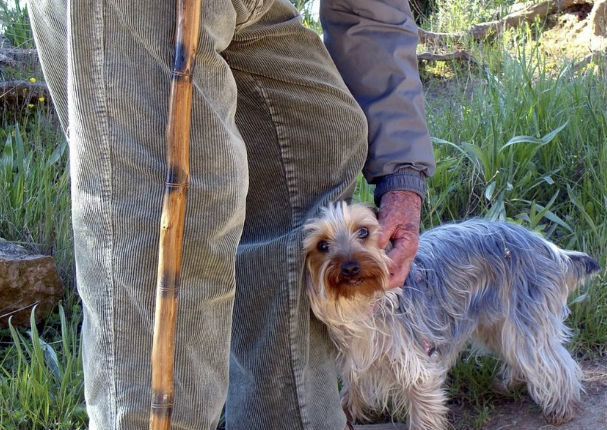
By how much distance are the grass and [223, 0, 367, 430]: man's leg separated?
2.81 feet

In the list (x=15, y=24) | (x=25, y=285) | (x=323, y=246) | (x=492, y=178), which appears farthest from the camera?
(x=15, y=24)

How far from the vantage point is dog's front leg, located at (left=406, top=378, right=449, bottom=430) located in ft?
10.7

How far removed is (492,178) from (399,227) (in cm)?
141

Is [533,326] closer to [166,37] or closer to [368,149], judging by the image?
[368,149]

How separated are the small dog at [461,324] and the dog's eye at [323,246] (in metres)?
0.25

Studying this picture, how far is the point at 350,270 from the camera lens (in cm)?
293

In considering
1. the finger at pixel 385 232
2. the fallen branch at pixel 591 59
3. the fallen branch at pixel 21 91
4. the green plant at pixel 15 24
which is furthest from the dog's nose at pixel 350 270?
the green plant at pixel 15 24

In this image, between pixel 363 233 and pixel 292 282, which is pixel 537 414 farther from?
pixel 292 282

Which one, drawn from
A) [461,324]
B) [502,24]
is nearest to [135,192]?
[461,324]

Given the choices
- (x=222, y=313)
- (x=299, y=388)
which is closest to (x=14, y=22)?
(x=299, y=388)

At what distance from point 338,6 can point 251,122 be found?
54 centimetres

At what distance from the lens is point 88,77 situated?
1918 millimetres

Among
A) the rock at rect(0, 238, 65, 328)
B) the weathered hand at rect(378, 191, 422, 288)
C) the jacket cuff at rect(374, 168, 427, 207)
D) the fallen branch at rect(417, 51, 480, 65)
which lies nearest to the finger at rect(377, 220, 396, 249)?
the weathered hand at rect(378, 191, 422, 288)

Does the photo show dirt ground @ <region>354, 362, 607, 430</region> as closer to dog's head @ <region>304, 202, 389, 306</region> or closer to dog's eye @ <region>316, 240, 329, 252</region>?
dog's head @ <region>304, 202, 389, 306</region>
